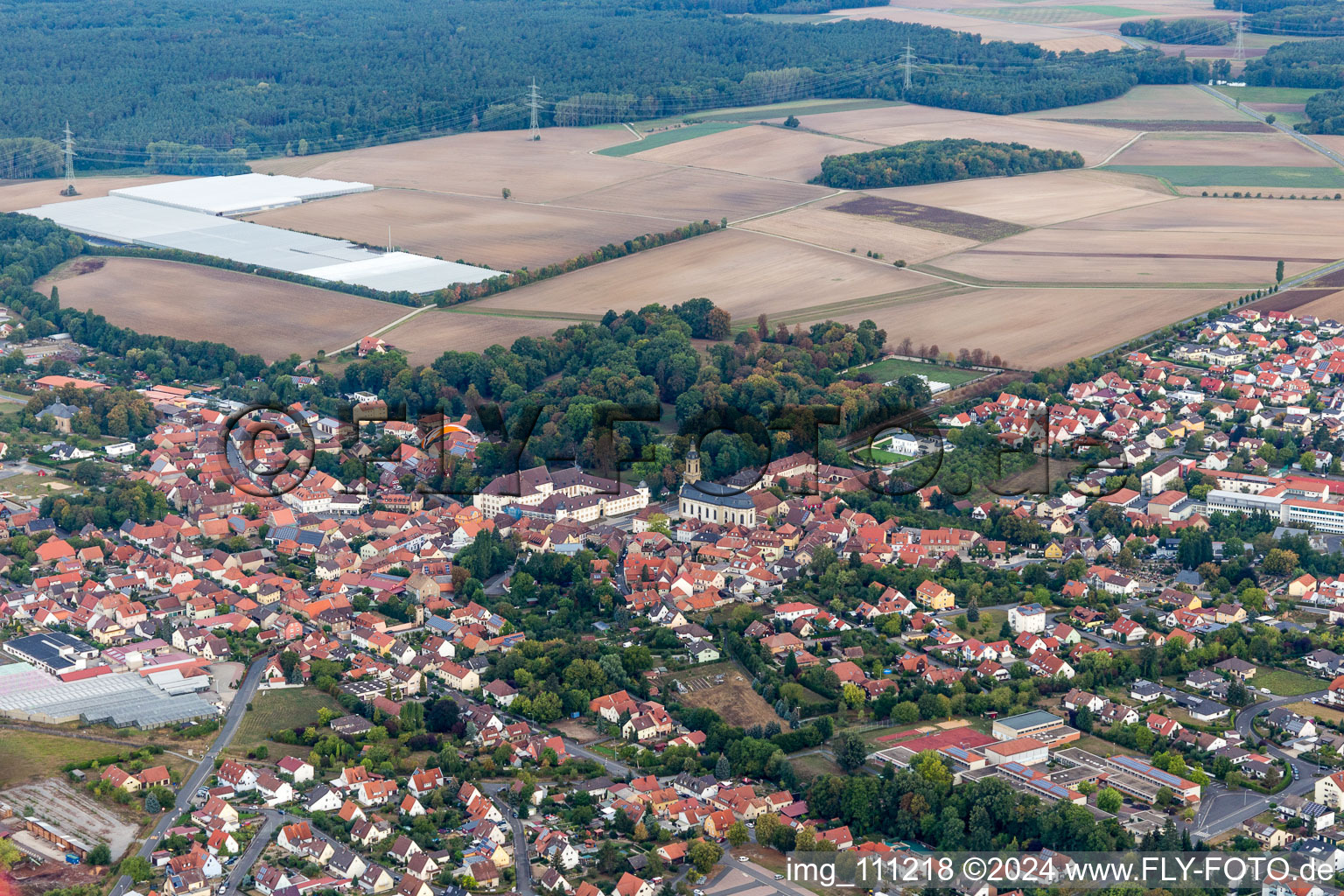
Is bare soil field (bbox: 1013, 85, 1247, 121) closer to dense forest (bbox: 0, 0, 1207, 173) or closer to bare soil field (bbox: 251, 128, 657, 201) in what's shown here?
dense forest (bbox: 0, 0, 1207, 173)

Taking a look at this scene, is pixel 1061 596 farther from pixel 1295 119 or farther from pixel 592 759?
pixel 1295 119

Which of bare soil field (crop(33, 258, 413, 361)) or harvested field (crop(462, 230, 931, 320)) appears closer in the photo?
bare soil field (crop(33, 258, 413, 361))

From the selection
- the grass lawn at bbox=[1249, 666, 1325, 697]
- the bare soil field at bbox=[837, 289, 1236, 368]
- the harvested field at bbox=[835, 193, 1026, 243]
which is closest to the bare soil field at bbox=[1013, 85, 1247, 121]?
the harvested field at bbox=[835, 193, 1026, 243]

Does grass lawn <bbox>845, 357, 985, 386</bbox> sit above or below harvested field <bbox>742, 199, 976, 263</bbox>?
below

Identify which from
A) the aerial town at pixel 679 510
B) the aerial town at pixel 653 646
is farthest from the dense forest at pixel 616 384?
the aerial town at pixel 653 646

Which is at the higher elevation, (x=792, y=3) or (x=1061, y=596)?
(x=792, y=3)

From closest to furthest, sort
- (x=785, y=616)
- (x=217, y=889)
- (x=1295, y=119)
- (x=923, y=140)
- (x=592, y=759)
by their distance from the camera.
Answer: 1. (x=217, y=889)
2. (x=592, y=759)
3. (x=785, y=616)
4. (x=923, y=140)
5. (x=1295, y=119)

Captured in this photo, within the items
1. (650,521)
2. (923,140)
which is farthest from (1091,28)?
(650,521)

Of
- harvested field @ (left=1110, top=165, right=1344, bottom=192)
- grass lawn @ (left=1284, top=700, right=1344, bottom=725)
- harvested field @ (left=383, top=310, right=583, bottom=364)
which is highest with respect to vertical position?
harvested field @ (left=1110, top=165, right=1344, bottom=192)
